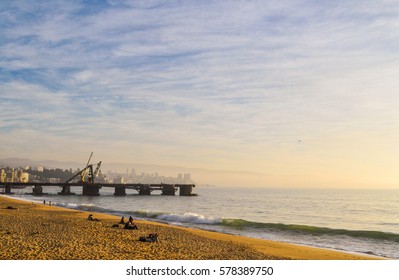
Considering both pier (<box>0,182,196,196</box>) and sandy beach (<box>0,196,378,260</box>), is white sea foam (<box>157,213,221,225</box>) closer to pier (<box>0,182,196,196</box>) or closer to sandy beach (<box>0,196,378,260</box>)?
sandy beach (<box>0,196,378,260</box>)

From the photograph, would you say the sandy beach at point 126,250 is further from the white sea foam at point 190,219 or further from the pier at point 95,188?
the pier at point 95,188

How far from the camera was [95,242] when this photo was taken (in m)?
20.6

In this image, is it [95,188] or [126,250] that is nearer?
[126,250]

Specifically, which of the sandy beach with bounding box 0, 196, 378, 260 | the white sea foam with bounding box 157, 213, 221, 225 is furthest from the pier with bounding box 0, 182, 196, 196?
the sandy beach with bounding box 0, 196, 378, 260

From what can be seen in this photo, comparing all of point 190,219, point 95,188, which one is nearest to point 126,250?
point 190,219

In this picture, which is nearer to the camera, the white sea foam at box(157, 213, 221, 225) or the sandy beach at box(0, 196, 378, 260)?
the sandy beach at box(0, 196, 378, 260)

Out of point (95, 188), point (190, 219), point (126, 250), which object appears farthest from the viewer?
point (95, 188)

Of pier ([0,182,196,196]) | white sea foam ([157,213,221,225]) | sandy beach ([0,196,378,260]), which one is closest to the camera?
sandy beach ([0,196,378,260])

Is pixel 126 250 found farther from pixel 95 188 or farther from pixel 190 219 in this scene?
pixel 95 188

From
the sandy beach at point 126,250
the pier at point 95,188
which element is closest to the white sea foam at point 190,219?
the sandy beach at point 126,250

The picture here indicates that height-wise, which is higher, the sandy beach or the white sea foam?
the sandy beach

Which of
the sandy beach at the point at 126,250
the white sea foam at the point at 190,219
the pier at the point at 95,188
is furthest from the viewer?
the pier at the point at 95,188

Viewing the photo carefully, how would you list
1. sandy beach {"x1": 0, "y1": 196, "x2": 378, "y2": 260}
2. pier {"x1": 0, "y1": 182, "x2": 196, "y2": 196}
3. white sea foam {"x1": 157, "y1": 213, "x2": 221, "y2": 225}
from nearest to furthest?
sandy beach {"x1": 0, "y1": 196, "x2": 378, "y2": 260}, white sea foam {"x1": 157, "y1": 213, "x2": 221, "y2": 225}, pier {"x1": 0, "y1": 182, "x2": 196, "y2": 196}

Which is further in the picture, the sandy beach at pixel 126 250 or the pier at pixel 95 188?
the pier at pixel 95 188
